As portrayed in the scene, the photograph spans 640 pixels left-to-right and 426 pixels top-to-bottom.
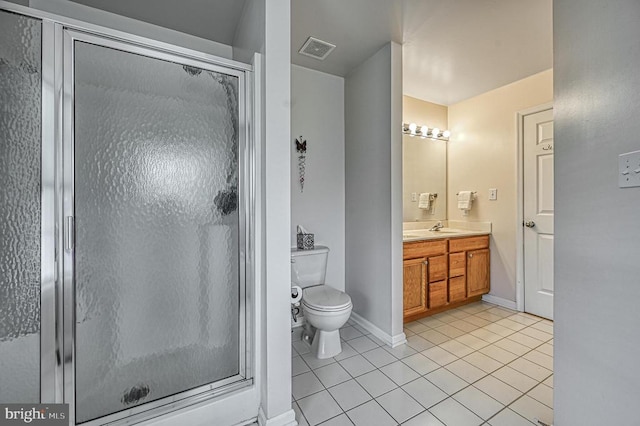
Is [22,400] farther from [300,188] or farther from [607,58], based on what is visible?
[607,58]

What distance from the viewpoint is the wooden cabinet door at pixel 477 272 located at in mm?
2801

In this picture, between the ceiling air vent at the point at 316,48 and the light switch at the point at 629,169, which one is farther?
the ceiling air vent at the point at 316,48

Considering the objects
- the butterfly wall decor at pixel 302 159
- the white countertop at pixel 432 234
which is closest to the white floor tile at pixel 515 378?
the white countertop at pixel 432 234

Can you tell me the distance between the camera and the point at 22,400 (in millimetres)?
1038

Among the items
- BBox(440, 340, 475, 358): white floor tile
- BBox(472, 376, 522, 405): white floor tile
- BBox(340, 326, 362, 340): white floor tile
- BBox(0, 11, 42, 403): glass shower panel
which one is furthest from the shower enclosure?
BBox(440, 340, 475, 358): white floor tile

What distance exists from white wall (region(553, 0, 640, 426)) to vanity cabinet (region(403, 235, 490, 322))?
1.22 m

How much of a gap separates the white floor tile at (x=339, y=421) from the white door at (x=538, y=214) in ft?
7.71

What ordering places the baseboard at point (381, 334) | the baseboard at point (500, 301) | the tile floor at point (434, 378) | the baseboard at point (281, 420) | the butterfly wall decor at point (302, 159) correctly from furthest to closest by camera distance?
the baseboard at point (500, 301) < the butterfly wall decor at point (302, 159) < the baseboard at point (381, 334) < the tile floor at point (434, 378) < the baseboard at point (281, 420)

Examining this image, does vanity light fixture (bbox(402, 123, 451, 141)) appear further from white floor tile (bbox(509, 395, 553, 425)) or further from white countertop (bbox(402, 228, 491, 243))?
white floor tile (bbox(509, 395, 553, 425))

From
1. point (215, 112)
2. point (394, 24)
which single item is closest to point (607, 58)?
point (394, 24)

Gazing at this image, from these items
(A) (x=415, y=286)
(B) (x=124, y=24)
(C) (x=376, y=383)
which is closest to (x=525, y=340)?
(A) (x=415, y=286)

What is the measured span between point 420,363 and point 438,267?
98 cm

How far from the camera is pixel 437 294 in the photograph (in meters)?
2.55

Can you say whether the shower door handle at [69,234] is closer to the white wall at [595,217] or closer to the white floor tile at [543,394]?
the white wall at [595,217]
